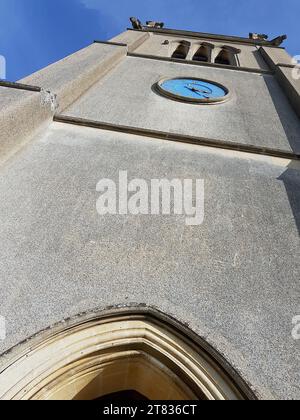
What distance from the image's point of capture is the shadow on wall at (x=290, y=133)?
4.33 metres

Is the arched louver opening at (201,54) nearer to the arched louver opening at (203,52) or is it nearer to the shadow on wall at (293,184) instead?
the arched louver opening at (203,52)

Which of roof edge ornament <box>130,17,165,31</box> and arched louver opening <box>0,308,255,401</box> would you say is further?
roof edge ornament <box>130,17,165,31</box>

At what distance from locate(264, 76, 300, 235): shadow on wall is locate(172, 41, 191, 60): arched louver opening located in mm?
4641

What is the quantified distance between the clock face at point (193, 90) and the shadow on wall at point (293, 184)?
106 inches

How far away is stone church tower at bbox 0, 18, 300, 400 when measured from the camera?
259 cm

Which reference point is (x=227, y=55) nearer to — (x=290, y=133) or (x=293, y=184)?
(x=290, y=133)

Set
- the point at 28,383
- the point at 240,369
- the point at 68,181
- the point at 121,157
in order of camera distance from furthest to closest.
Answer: the point at 121,157, the point at 68,181, the point at 240,369, the point at 28,383

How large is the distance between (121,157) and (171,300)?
238cm

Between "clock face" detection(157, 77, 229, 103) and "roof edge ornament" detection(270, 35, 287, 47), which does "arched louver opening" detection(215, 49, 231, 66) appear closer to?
"roof edge ornament" detection(270, 35, 287, 47)

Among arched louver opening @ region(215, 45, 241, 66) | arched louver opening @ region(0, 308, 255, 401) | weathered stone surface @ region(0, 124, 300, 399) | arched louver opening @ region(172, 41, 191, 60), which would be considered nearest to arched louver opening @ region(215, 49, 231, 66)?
arched louver opening @ region(215, 45, 241, 66)

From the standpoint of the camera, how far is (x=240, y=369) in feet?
8.31

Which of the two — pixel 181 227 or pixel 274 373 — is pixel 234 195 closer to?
pixel 181 227

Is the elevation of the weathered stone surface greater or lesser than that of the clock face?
lesser

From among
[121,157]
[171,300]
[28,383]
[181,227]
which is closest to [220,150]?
[121,157]
